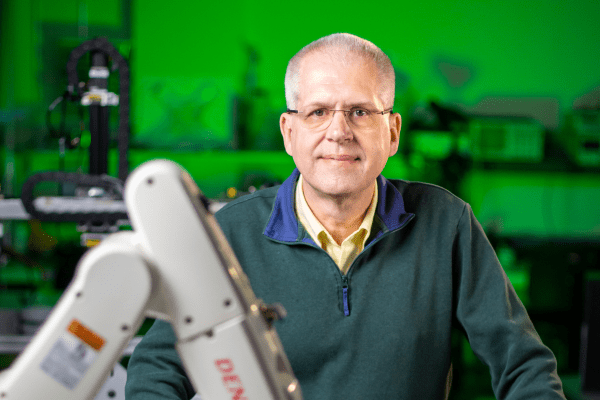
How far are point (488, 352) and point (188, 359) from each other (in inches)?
26.3

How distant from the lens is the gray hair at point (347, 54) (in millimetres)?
998

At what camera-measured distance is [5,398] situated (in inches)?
21.2

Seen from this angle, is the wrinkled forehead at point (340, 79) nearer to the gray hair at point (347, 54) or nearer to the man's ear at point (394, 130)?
the gray hair at point (347, 54)

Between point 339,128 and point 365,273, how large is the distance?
0.30 meters

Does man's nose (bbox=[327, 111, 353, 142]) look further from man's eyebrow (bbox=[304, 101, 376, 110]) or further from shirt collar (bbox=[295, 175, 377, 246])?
shirt collar (bbox=[295, 175, 377, 246])

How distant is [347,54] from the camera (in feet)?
3.26

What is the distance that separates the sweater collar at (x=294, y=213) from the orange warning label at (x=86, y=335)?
1.86ft

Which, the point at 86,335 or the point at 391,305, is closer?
the point at 86,335

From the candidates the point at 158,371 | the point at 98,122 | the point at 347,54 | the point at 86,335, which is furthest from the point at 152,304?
the point at 98,122

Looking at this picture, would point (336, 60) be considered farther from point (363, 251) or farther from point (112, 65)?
point (112, 65)

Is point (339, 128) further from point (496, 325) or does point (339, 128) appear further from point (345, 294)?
point (496, 325)

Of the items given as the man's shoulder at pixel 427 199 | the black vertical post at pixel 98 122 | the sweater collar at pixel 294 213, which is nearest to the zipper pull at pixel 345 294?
the sweater collar at pixel 294 213

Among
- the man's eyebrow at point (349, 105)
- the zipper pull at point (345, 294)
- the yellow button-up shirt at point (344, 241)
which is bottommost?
the zipper pull at point (345, 294)

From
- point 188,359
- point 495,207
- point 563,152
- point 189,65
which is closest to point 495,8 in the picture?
point 563,152
